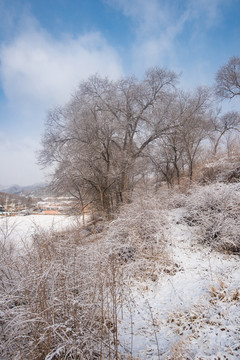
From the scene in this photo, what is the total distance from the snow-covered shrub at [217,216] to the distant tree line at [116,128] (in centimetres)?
579

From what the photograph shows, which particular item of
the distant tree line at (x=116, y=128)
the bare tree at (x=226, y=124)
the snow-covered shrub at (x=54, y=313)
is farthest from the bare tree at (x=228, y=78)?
the snow-covered shrub at (x=54, y=313)

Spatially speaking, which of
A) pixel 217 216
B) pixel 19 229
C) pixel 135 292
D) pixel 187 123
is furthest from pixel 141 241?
pixel 187 123

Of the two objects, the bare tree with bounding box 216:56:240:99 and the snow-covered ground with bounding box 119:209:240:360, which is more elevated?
the bare tree with bounding box 216:56:240:99

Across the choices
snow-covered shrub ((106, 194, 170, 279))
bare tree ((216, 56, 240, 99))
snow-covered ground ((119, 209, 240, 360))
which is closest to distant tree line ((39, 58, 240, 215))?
bare tree ((216, 56, 240, 99))

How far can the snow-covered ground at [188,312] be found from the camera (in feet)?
7.42

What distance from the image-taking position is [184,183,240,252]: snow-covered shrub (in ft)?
A: 14.5

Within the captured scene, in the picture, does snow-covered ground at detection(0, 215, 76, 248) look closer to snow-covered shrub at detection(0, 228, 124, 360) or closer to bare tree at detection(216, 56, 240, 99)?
snow-covered shrub at detection(0, 228, 124, 360)

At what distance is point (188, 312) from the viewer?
9.45 ft

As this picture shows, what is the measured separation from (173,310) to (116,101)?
40.7 feet

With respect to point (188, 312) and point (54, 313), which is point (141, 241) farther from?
point (54, 313)

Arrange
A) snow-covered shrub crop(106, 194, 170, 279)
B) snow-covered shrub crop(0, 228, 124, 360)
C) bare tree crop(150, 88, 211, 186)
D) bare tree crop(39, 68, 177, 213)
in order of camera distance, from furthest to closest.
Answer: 1. bare tree crop(150, 88, 211, 186)
2. bare tree crop(39, 68, 177, 213)
3. snow-covered shrub crop(106, 194, 170, 279)
4. snow-covered shrub crop(0, 228, 124, 360)

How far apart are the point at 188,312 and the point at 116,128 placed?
1078 centimetres

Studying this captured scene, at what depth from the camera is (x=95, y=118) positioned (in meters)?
11.9

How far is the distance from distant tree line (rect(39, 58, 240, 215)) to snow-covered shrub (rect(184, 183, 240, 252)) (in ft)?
19.0
